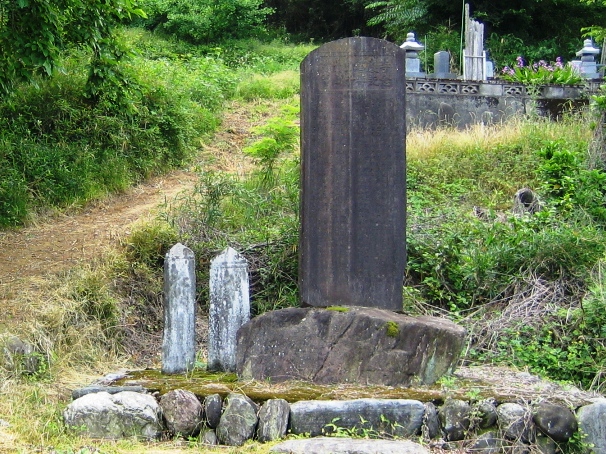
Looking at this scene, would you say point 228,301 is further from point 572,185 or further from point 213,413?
point 572,185

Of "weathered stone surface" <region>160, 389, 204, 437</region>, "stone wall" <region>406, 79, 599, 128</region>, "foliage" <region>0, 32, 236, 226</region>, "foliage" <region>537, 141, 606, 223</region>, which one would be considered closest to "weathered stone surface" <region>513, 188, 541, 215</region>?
"foliage" <region>537, 141, 606, 223</region>

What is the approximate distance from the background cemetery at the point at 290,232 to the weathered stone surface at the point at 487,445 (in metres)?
0.21

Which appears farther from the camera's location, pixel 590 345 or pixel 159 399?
pixel 590 345

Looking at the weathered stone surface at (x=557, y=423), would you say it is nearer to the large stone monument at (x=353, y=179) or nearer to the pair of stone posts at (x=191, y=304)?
the large stone monument at (x=353, y=179)

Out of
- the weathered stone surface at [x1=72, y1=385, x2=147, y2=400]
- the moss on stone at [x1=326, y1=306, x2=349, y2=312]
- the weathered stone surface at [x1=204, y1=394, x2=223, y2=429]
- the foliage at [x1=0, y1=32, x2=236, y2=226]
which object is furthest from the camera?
the foliage at [x1=0, y1=32, x2=236, y2=226]

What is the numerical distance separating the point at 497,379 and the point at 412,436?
941mm

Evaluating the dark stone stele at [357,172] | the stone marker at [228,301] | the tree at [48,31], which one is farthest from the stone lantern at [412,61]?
the stone marker at [228,301]

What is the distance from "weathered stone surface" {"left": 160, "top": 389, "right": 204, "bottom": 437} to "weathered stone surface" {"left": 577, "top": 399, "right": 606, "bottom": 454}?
230 centimetres

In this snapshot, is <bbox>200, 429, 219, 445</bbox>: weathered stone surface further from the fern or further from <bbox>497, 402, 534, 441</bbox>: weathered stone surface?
the fern

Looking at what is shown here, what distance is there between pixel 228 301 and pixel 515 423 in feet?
6.86

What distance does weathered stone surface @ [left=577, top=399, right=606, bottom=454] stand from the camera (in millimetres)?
4879

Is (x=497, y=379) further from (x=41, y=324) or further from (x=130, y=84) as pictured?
(x=130, y=84)

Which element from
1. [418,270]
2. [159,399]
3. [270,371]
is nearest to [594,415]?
[270,371]

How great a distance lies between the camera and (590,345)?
688 centimetres
